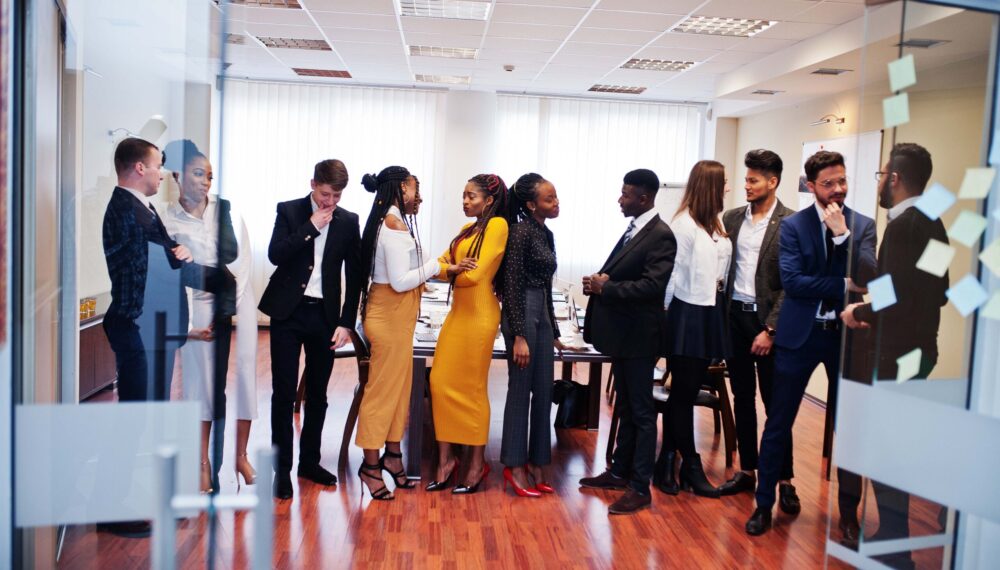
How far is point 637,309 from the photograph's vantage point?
3705 millimetres

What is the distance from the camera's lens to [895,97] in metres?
2.05

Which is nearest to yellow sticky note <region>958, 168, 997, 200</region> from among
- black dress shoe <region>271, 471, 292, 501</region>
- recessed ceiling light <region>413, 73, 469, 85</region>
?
black dress shoe <region>271, 471, 292, 501</region>

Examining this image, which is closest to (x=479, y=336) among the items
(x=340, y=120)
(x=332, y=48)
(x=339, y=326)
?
(x=339, y=326)

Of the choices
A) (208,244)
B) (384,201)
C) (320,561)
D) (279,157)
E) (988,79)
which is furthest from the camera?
(279,157)

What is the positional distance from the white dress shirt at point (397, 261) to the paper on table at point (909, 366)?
2.04 m

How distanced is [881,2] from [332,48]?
18.7 feet

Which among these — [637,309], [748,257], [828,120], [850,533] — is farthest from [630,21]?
[850,533]

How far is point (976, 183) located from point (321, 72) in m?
7.26

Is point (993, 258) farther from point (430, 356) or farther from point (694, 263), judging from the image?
point (430, 356)

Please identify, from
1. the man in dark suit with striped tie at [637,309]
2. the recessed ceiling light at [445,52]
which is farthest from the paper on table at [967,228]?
the recessed ceiling light at [445,52]

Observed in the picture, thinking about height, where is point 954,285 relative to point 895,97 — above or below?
below

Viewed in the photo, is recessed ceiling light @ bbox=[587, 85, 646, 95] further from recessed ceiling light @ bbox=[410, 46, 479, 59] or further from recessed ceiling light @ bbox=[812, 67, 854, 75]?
recessed ceiling light @ bbox=[812, 67, 854, 75]

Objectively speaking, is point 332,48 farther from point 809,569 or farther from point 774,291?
point 809,569

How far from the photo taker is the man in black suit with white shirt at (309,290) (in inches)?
140
